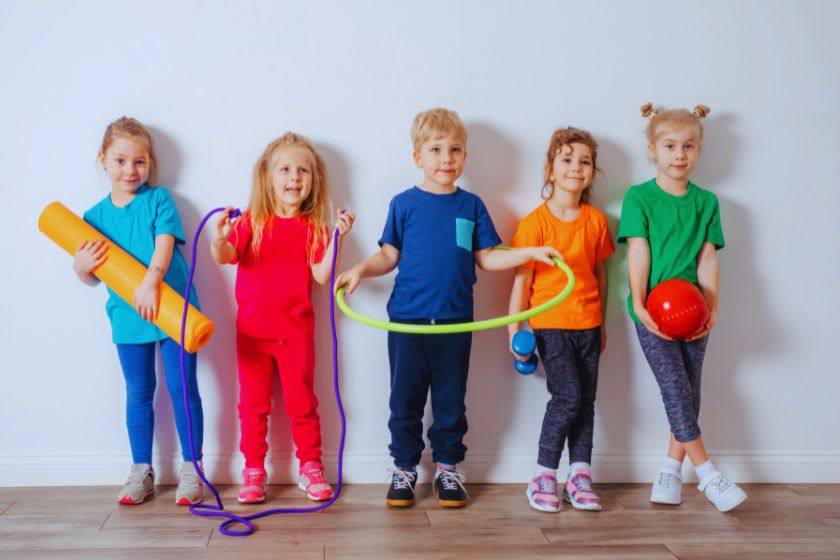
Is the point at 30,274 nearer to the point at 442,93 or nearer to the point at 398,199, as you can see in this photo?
the point at 398,199

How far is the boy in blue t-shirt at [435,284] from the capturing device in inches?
89.4

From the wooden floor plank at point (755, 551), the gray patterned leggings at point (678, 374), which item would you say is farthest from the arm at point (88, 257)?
the wooden floor plank at point (755, 551)

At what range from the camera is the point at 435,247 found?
229 cm

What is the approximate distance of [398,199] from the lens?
2.33 meters

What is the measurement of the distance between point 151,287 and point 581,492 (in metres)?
1.42

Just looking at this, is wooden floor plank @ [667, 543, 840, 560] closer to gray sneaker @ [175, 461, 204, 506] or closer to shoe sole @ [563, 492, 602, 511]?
shoe sole @ [563, 492, 602, 511]

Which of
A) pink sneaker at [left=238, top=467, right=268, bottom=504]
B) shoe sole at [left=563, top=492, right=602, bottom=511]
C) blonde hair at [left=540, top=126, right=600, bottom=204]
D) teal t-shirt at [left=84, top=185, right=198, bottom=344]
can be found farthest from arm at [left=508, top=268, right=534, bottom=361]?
teal t-shirt at [left=84, top=185, right=198, bottom=344]

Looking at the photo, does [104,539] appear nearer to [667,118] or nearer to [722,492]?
[722,492]

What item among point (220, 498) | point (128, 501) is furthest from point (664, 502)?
point (128, 501)

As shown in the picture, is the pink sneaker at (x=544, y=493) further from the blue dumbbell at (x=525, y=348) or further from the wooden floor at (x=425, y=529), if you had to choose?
the blue dumbbell at (x=525, y=348)

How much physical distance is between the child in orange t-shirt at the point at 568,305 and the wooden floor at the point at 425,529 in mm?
176

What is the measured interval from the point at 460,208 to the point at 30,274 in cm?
140

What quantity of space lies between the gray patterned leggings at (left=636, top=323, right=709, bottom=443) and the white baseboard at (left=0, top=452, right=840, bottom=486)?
0.27 meters

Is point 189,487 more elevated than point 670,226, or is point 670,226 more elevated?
point 670,226
